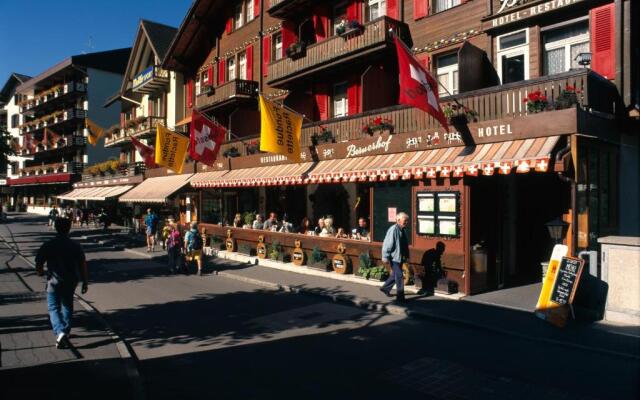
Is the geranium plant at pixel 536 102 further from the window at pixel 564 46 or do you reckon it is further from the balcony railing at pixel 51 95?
the balcony railing at pixel 51 95

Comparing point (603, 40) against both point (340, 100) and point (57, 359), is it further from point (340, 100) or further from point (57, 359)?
point (57, 359)

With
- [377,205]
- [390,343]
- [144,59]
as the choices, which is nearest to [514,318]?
[390,343]

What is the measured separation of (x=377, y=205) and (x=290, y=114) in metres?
4.36

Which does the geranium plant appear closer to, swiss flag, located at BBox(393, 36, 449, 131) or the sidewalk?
swiss flag, located at BBox(393, 36, 449, 131)

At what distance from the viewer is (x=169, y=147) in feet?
72.2

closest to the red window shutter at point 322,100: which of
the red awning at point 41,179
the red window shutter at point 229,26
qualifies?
the red window shutter at point 229,26

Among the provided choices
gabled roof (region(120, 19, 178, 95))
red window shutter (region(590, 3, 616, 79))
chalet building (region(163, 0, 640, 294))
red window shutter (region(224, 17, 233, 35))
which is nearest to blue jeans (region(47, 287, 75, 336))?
chalet building (region(163, 0, 640, 294))

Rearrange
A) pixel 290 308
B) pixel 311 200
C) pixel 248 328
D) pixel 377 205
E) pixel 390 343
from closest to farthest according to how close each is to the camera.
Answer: pixel 390 343 < pixel 248 328 < pixel 290 308 < pixel 377 205 < pixel 311 200

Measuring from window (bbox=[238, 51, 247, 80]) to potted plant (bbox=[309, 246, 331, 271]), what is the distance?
1339 cm

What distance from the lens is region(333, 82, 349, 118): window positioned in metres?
19.5

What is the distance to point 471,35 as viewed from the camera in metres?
14.5

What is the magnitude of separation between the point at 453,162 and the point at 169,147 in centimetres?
1437

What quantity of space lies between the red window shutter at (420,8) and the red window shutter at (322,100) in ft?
16.9

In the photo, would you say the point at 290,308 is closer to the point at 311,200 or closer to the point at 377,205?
the point at 377,205
